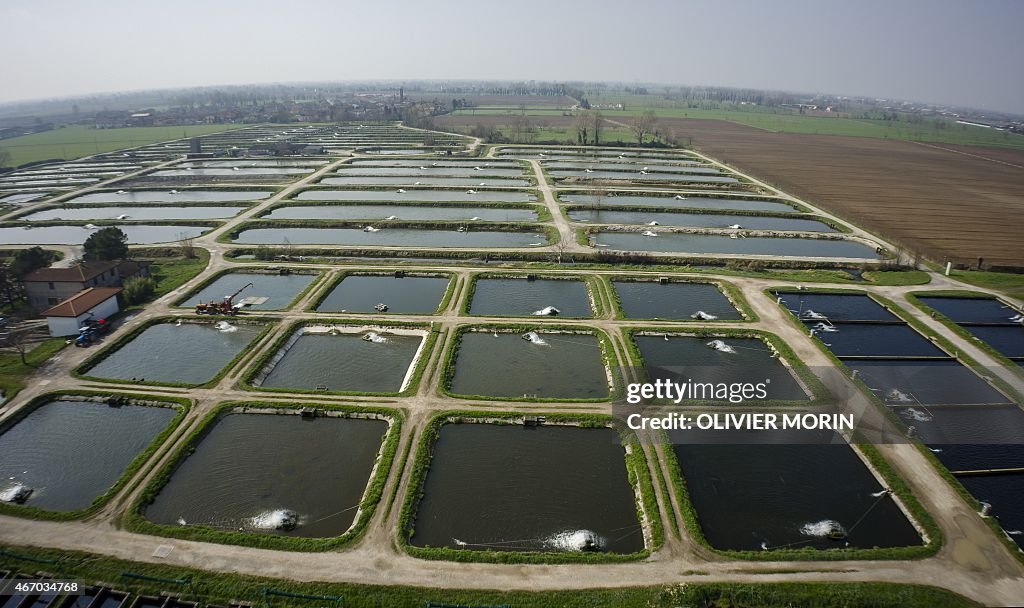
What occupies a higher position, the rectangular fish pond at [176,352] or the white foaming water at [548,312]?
the white foaming water at [548,312]

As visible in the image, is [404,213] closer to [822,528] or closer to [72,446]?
[72,446]

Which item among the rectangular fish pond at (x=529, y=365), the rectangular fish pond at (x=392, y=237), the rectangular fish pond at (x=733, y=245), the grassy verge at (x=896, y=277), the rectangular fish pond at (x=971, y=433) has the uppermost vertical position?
the rectangular fish pond at (x=392, y=237)

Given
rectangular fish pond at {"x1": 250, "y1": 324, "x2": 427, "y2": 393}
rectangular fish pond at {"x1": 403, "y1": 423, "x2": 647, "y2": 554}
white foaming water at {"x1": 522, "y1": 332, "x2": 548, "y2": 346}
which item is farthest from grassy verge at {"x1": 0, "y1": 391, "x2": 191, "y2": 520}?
white foaming water at {"x1": 522, "y1": 332, "x2": 548, "y2": 346}

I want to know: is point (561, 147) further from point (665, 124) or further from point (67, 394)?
point (67, 394)

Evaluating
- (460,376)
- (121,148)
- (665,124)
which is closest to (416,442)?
(460,376)

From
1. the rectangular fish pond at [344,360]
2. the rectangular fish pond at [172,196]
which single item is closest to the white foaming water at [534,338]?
the rectangular fish pond at [344,360]

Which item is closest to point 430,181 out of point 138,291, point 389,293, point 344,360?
point 389,293

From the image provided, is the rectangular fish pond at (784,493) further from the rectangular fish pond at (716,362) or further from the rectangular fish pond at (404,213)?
the rectangular fish pond at (404,213)
